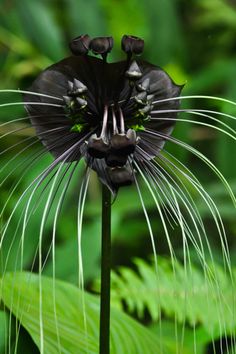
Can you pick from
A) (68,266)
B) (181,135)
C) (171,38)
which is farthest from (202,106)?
(68,266)

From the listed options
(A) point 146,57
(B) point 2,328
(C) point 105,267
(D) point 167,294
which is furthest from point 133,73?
(A) point 146,57

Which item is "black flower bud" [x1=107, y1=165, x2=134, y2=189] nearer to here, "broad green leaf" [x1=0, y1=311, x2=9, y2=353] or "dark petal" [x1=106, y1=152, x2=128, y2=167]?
"dark petal" [x1=106, y1=152, x2=128, y2=167]

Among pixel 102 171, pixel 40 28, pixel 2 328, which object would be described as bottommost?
pixel 2 328

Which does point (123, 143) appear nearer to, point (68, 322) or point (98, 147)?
point (98, 147)

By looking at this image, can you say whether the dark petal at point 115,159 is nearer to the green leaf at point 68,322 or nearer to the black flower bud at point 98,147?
the black flower bud at point 98,147

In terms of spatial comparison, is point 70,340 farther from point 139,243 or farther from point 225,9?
point 225,9
